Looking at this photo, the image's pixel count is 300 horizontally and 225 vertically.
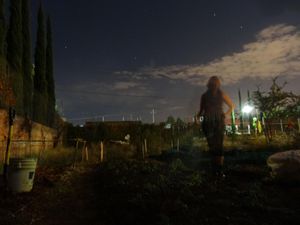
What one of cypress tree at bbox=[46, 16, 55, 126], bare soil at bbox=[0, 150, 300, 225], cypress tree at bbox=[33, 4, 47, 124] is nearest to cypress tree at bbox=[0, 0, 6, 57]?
cypress tree at bbox=[33, 4, 47, 124]

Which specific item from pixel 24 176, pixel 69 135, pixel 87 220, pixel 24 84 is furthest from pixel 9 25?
pixel 87 220

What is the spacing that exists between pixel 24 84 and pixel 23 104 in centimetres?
193

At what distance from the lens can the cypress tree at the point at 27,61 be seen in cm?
1769

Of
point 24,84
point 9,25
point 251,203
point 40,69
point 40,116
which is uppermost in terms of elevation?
point 9,25

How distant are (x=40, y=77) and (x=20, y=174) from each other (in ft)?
56.6

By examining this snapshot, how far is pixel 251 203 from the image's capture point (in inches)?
138

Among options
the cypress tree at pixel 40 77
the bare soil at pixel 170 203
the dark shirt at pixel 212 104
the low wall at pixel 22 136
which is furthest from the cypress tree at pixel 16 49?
the dark shirt at pixel 212 104

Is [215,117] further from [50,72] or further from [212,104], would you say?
[50,72]

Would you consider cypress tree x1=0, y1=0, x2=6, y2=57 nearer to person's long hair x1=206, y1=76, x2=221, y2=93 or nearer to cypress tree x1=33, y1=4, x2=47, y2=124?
cypress tree x1=33, y1=4, x2=47, y2=124

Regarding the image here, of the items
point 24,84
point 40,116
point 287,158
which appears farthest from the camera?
point 40,116

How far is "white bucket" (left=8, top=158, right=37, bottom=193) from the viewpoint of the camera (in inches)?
234

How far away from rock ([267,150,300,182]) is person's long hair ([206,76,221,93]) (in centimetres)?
186

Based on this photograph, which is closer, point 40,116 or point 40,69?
point 40,116

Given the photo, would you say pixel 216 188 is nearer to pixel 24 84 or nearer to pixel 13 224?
pixel 13 224
